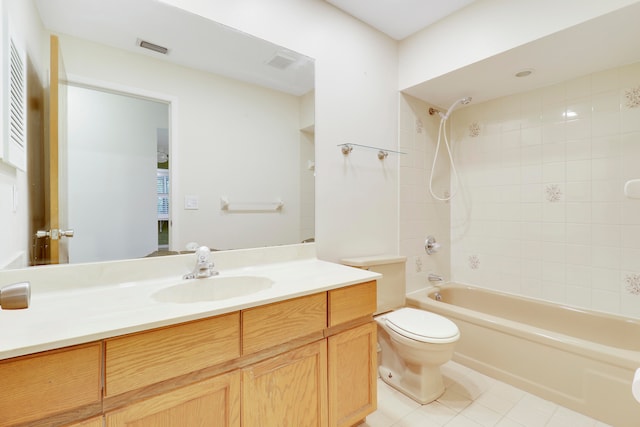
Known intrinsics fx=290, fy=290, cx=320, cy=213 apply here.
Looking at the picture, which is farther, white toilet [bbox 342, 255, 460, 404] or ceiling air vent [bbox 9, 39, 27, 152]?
white toilet [bbox 342, 255, 460, 404]

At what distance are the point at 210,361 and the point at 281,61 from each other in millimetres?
1569

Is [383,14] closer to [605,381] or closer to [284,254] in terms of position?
[284,254]

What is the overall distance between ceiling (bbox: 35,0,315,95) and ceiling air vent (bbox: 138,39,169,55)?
0.05ft

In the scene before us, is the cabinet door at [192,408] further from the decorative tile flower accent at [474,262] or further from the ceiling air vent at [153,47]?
the decorative tile flower accent at [474,262]

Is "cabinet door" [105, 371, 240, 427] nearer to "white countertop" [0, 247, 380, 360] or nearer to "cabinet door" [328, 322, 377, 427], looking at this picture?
"white countertop" [0, 247, 380, 360]

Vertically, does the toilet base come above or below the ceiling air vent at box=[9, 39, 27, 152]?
below

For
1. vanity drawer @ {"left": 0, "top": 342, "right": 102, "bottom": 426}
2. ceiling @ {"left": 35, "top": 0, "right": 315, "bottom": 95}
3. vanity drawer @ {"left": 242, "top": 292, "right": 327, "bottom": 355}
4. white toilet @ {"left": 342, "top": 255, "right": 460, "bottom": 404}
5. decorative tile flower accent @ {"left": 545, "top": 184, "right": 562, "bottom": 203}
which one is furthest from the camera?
decorative tile flower accent @ {"left": 545, "top": 184, "right": 562, "bottom": 203}

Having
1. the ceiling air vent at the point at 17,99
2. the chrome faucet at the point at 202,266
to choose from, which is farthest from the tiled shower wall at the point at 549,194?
the ceiling air vent at the point at 17,99

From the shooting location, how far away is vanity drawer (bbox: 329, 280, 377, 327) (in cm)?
124

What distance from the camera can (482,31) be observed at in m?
1.79

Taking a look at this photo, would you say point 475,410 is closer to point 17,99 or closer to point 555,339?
point 555,339

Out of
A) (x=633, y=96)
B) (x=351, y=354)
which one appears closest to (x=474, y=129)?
(x=633, y=96)

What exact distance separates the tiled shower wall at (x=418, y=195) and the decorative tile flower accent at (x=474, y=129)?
0.32 metres

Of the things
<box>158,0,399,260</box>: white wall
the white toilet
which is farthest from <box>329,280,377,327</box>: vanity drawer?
<box>158,0,399,260</box>: white wall
